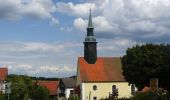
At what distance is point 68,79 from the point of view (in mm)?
163500

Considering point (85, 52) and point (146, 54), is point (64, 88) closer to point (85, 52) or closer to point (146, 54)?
point (85, 52)

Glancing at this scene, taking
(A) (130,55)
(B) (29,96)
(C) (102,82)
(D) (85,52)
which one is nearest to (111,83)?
(C) (102,82)

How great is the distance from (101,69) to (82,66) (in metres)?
5.78

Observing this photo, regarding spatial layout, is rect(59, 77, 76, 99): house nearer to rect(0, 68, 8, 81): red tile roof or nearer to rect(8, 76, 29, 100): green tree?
rect(0, 68, 8, 81): red tile roof

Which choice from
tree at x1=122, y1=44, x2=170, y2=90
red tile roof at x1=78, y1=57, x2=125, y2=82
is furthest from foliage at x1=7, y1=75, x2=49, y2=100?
tree at x1=122, y1=44, x2=170, y2=90

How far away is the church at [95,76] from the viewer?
124488 mm

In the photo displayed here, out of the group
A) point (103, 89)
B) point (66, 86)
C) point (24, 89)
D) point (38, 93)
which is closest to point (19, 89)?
point (24, 89)

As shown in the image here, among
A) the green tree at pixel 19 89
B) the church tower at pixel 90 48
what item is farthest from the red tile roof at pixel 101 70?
the green tree at pixel 19 89

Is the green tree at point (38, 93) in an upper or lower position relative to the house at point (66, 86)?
A: lower

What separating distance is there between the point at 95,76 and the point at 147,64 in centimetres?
4977

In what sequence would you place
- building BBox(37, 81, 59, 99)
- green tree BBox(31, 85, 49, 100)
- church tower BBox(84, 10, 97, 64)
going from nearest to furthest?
green tree BBox(31, 85, 49, 100) → church tower BBox(84, 10, 97, 64) → building BBox(37, 81, 59, 99)

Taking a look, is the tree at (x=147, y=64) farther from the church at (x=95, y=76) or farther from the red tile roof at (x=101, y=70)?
the red tile roof at (x=101, y=70)

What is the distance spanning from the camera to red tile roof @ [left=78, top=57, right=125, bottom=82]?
12619 centimetres

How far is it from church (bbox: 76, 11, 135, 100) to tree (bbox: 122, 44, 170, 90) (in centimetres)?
4202
